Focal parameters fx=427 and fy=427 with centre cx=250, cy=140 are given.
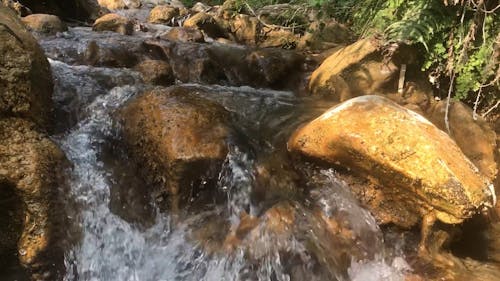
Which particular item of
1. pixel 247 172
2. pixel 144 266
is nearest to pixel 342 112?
pixel 247 172

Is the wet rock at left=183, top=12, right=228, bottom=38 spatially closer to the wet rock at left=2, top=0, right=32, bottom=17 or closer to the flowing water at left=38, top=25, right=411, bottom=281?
the wet rock at left=2, top=0, right=32, bottom=17

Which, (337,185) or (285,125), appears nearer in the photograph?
(337,185)

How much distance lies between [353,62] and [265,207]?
2.42 meters

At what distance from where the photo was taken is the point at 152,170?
12.1 feet

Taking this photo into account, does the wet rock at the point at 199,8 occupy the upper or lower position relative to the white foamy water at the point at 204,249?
lower

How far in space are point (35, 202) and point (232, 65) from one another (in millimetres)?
4135

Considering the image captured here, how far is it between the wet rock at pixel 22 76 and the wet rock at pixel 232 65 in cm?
249

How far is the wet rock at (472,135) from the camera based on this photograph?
4.09 meters

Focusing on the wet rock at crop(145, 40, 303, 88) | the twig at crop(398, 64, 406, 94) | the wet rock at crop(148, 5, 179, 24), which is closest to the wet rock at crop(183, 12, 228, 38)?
the wet rock at crop(148, 5, 179, 24)

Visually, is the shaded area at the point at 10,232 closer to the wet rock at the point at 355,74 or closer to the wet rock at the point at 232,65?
the wet rock at the point at 232,65

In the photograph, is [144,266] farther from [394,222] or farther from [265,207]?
[394,222]

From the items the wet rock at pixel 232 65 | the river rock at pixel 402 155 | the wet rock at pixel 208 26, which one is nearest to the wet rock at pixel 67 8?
the wet rock at pixel 208 26

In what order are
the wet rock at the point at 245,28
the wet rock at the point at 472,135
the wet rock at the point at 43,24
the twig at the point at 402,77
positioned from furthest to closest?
the wet rock at the point at 245,28
the wet rock at the point at 43,24
the twig at the point at 402,77
the wet rock at the point at 472,135

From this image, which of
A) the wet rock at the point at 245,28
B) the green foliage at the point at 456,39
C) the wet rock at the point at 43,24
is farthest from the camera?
the wet rock at the point at 245,28
